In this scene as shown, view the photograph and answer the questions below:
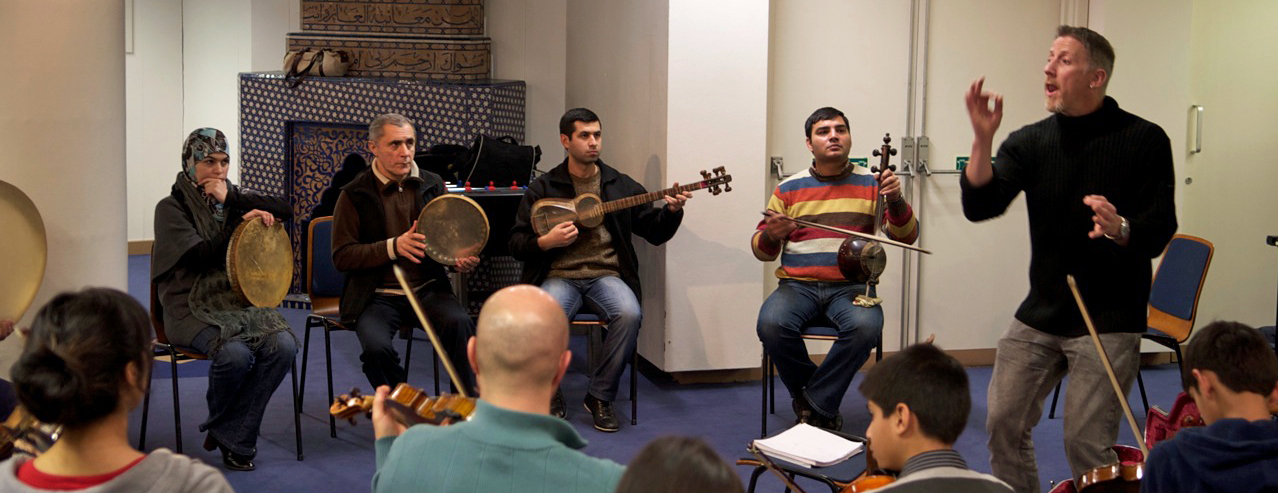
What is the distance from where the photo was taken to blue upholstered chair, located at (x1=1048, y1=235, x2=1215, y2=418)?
186 inches

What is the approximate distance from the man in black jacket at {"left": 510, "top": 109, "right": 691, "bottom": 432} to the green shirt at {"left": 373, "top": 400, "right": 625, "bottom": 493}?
9.89 feet

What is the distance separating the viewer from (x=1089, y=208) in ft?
10.3

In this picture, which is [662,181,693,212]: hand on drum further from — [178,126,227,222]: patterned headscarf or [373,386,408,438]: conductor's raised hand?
[373,386,408,438]: conductor's raised hand

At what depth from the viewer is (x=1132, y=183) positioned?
3.12 m

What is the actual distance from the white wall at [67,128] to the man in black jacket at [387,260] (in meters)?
0.83

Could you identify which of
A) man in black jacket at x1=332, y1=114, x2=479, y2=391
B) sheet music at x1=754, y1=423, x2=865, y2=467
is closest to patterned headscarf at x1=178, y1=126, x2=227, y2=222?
man in black jacket at x1=332, y1=114, x2=479, y2=391

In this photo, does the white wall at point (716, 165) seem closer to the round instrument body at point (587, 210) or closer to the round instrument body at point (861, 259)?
the round instrument body at point (587, 210)

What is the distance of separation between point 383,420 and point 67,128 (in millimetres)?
2657

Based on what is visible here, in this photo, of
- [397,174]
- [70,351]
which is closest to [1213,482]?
[70,351]

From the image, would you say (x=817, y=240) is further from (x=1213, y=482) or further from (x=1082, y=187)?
(x=1213, y=482)

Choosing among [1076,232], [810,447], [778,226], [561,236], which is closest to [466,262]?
[561,236]

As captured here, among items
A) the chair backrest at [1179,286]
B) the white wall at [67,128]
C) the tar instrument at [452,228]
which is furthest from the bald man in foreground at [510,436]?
the chair backrest at [1179,286]

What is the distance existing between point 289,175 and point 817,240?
3.73m

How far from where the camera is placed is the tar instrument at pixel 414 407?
2.22 metres
